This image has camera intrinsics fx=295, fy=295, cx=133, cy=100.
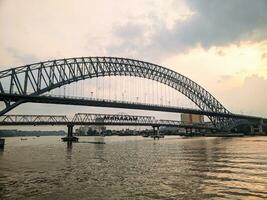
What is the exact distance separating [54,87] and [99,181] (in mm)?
50239

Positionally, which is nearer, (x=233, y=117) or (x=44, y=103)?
(x=44, y=103)

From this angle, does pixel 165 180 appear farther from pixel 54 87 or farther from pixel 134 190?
pixel 54 87

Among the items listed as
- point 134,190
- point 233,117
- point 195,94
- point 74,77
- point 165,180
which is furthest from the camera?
point 233,117

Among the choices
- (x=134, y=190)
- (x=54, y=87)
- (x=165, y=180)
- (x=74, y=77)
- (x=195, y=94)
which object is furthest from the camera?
(x=195, y=94)

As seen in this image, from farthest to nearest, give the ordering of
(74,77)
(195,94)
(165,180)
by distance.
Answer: (195,94) < (74,77) < (165,180)

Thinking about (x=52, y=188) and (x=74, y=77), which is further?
(x=74, y=77)

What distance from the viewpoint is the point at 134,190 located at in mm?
14000

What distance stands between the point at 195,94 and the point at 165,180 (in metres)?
97.3

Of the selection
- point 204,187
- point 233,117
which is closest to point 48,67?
point 204,187

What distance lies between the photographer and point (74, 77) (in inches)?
2726

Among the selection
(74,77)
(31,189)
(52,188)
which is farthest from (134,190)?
Answer: (74,77)

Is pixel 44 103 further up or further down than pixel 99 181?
further up

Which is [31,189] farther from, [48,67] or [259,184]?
[48,67]

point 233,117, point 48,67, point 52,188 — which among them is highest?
point 48,67
